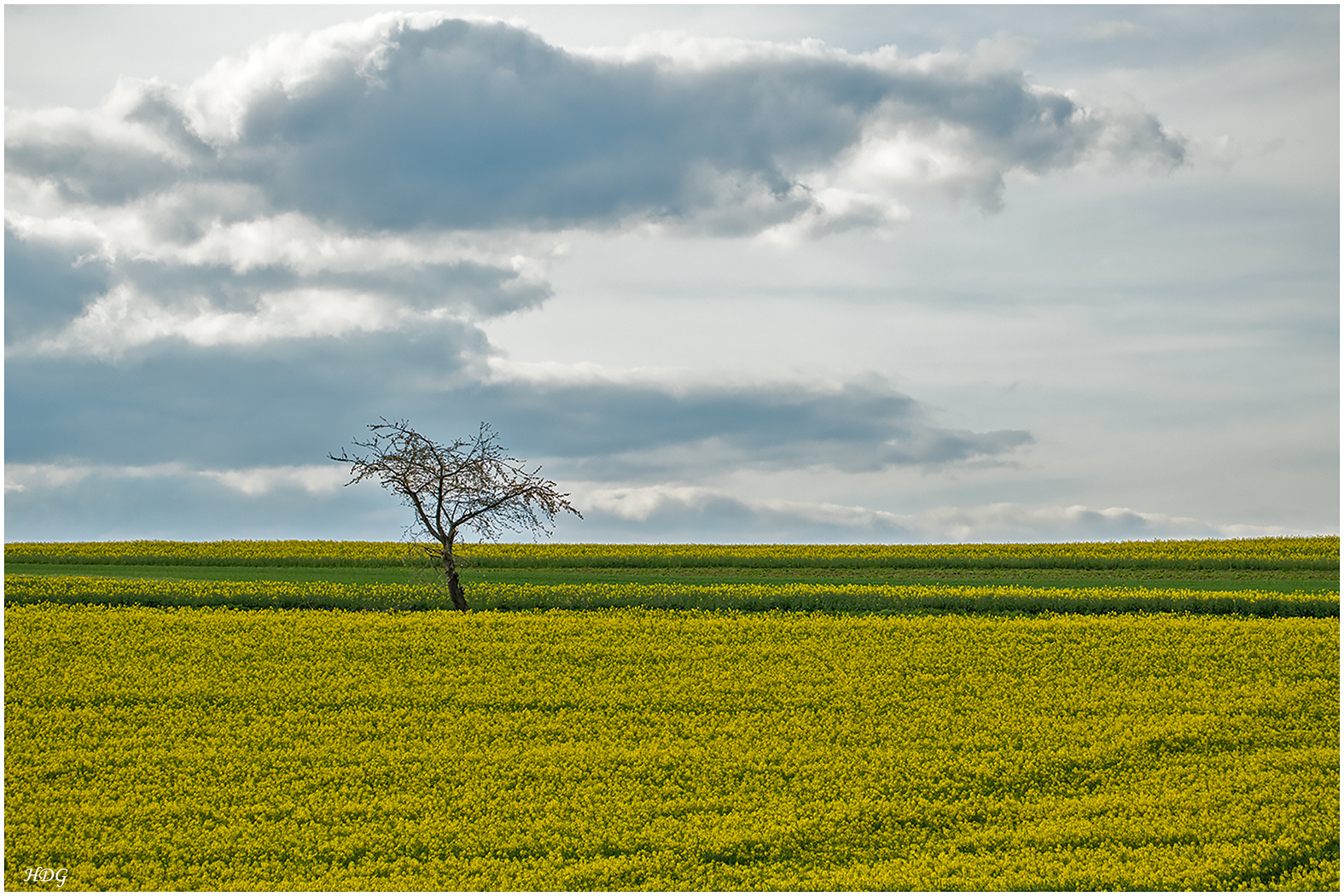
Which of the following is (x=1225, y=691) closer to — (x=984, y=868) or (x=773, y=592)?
(x=984, y=868)

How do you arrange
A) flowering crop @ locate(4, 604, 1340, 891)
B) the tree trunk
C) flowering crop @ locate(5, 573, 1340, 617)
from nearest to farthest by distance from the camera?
flowering crop @ locate(4, 604, 1340, 891)
the tree trunk
flowering crop @ locate(5, 573, 1340, 617)

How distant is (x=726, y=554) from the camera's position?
45.2 m

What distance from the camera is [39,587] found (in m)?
31.9

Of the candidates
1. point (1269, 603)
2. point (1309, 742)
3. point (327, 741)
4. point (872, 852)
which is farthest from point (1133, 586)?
point (327, 741)

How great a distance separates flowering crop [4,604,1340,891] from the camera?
1301 centimetres

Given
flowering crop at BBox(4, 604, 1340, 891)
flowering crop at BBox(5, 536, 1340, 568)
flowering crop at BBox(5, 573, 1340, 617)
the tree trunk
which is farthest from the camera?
flowering crop at BBox(5, 536, 1340, 568)

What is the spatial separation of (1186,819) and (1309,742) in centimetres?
518

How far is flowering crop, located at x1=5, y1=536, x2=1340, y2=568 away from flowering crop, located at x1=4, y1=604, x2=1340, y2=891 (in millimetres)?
17276

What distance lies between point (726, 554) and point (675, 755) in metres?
28.8

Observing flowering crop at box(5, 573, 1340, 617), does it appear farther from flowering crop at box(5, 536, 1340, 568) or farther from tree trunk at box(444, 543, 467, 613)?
flowering crop at box(5, 536, 1340, 568)

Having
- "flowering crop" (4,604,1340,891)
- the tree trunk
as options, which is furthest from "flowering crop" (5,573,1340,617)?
"flowering crop" (4,604,1340,891)

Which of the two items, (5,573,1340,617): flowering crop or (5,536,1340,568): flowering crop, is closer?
(5,573,1340,617): flowering crop

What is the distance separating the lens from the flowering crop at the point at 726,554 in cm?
4256

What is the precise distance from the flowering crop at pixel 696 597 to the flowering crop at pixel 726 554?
9132mm
